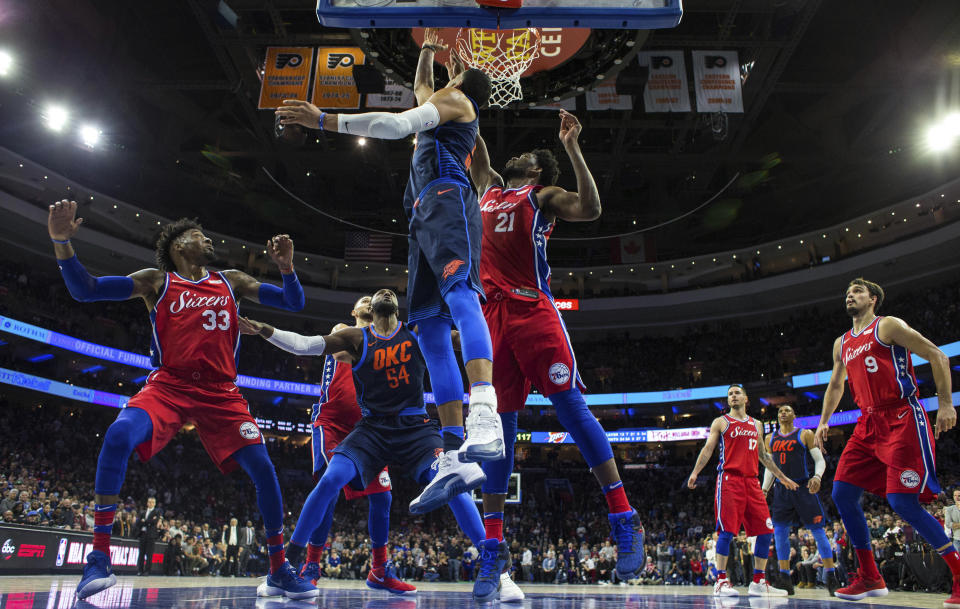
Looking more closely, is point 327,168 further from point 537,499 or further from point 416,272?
point 416,272

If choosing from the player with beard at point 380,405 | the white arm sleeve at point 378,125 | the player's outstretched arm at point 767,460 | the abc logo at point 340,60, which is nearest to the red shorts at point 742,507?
the player's outstretched arm at point 767,460

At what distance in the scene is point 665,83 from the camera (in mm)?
15836

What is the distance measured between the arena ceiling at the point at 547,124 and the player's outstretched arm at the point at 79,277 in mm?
13120

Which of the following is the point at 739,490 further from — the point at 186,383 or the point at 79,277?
the point at 79,277

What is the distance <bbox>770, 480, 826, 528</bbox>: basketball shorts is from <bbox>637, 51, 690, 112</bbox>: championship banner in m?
9.68

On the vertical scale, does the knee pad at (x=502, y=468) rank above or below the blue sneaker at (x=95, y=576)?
above

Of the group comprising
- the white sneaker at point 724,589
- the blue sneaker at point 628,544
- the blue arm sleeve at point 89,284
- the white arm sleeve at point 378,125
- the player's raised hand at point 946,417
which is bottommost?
the white sneaker at point 724,589

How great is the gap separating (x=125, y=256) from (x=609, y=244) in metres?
22.7

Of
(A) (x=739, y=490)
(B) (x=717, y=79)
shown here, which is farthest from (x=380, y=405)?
(B) (x=717, y=79)

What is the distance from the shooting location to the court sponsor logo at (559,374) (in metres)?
3.94

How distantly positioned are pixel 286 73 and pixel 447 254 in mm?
14152

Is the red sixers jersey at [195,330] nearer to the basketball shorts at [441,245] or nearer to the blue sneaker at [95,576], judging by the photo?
the blue sneaker at [95,576]

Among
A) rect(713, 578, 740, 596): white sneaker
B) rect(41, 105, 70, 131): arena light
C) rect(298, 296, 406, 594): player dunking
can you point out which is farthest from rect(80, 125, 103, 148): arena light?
rect(713, 578, 740, 596): white sneaker

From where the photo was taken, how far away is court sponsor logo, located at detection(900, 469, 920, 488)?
492cm
